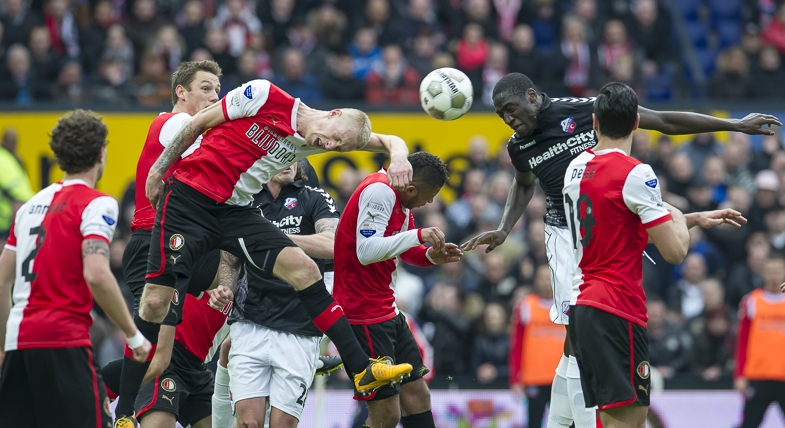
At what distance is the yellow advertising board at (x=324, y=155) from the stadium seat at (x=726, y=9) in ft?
14.7

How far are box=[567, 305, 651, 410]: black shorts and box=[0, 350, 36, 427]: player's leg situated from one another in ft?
11.3

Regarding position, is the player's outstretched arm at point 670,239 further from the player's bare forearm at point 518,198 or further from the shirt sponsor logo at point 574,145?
the player's bare forearm at point 518,198

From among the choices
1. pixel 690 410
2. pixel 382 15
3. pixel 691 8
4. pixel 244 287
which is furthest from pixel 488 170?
pixel 244 287

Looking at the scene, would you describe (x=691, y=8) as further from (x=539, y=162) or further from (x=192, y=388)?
(x=192, y=388)

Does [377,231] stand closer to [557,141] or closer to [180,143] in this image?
[180,143]

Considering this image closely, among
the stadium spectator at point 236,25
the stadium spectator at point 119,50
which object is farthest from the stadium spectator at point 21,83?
the stadium spectator at point 236,25

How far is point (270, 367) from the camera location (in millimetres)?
8266

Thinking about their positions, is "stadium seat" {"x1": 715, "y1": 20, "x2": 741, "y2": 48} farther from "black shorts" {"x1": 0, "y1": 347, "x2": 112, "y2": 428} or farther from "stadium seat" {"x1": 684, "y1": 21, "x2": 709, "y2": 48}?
"black shorts" {"x1": 0, "y1": 347, "x2": 112, "y2": 428}

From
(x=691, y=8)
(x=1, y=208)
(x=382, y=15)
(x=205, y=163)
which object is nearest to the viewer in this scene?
(x=205, y=163)

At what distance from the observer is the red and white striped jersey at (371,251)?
784 cm

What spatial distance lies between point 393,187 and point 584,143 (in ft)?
5.48

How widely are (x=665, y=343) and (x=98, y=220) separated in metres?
9.04

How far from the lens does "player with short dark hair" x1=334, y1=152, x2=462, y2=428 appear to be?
7875 millimetres

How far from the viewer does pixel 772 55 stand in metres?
18.0
